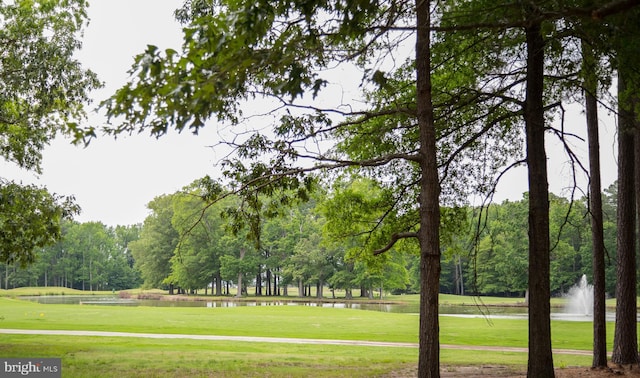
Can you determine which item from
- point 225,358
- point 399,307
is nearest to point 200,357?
point 225,358

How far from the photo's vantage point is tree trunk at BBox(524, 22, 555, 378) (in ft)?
25.7

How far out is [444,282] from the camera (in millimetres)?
83938

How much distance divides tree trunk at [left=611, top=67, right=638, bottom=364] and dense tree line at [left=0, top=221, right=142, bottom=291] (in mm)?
93544

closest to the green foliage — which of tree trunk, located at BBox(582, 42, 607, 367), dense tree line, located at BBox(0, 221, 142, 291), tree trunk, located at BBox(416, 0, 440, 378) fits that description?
tree trunk, located at BBox(416, 0, 440, 378)

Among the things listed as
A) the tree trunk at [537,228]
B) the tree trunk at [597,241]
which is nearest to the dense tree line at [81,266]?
the tree trunk at [597,241]

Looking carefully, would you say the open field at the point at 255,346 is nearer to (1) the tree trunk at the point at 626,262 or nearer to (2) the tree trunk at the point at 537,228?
(1) the tree trunk at the point at 626,262

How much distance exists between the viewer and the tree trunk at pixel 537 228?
7.84m

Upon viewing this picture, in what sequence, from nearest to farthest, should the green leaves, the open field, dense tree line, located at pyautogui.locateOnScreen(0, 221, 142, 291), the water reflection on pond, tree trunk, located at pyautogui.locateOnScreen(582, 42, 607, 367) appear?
tree trunk, located at pyautogui.locateOnScreen(582, 42, 607, 367) < the open field < the green leaves < the water reflection on pond < dense tree line, located at pyautogui.locateOnScreen(0, 221, 142, 291)

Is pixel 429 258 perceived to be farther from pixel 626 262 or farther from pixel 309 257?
pixel 309 257

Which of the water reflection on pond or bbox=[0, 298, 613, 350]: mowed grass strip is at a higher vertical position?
bbox=[0, 298, 613, 350]: mowed grass strip

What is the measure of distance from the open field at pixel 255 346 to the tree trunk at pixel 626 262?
2277 millimetres

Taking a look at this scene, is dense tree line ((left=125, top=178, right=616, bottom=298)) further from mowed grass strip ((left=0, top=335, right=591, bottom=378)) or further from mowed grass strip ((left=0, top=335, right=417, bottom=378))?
mowed grass strip ((left=0, top=335, right=417, bottom=378))

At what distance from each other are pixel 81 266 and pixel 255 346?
9010cm

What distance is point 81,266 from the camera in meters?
96.7
